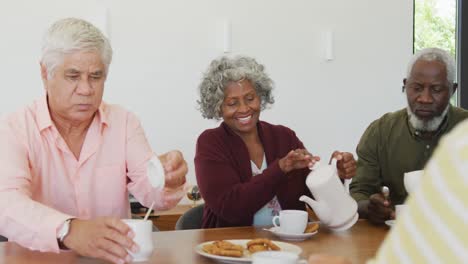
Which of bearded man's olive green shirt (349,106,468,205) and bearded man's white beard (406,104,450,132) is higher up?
bearded man's white beard (406,104,450,132)

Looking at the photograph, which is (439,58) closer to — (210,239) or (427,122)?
(427,122)

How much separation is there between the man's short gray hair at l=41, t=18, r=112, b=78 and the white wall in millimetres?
1701

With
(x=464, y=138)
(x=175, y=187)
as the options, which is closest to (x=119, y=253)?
(x=175, y=187)

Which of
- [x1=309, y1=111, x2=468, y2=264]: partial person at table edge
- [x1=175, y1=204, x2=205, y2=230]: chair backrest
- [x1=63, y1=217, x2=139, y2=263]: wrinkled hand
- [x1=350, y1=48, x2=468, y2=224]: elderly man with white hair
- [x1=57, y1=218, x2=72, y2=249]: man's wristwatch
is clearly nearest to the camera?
[x1=309, y1=111, x2=468, y2=264]: partial person at table edge

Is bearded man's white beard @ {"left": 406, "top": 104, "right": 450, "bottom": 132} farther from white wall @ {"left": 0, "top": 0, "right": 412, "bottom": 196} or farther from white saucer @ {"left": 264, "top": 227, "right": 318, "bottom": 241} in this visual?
white wall @ {"left": 0, "top": 0, "right": 412, "bottom": 196}

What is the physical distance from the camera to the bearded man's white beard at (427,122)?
8.61 feet

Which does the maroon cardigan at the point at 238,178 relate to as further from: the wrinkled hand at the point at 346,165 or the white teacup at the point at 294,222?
the white teacup at the point at 294,222

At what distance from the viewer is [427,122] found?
2625 millimetres

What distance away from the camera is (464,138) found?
0.54 meters

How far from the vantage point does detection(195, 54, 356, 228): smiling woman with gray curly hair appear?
224 cm

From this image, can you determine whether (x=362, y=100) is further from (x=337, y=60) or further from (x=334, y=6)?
(x=334, y=6)

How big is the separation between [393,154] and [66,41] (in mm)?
1442

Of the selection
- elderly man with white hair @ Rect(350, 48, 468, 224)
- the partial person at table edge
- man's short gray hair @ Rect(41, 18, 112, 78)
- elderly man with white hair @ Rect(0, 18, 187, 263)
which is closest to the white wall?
elderly man with white hair @ Rect(350, 48, 468, 224)

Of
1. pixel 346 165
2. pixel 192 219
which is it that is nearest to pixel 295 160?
pixel 346 165
